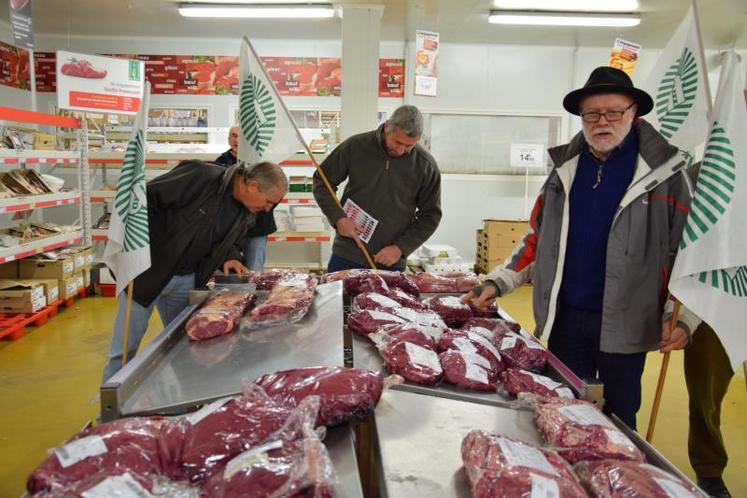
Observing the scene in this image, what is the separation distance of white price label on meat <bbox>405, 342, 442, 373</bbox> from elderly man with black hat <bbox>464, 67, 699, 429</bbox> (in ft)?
1.90

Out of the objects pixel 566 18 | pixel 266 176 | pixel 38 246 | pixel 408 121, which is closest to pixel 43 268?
pixel 38 246

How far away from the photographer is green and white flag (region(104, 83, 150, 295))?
2.23m

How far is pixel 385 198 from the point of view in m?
3.64

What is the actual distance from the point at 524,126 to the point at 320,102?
351 centimetres

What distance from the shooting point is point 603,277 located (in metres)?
2.22

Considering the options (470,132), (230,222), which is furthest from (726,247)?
(470,132)

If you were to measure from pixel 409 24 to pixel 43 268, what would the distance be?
18.6ft

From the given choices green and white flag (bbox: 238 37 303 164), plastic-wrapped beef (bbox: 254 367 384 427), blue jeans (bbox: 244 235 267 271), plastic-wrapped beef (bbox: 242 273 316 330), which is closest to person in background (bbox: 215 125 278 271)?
blue jeans (bbox: 244 235 267 271)

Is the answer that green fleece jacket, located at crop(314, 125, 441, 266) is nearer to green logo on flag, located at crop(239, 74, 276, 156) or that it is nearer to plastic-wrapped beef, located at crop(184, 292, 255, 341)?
green logo on flag, located at crop(239, 74, 276, 156)

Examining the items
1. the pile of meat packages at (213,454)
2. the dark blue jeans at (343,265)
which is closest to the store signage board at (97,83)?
the dark blue jeans at (343,265)

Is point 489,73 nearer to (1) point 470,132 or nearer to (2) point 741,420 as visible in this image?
(1) point 470,132

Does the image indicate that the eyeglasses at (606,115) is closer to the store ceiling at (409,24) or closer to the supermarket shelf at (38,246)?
the store ceiling at (409,24)

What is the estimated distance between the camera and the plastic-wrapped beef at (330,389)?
1.38m

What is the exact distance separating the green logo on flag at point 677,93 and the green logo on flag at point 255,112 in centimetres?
210
